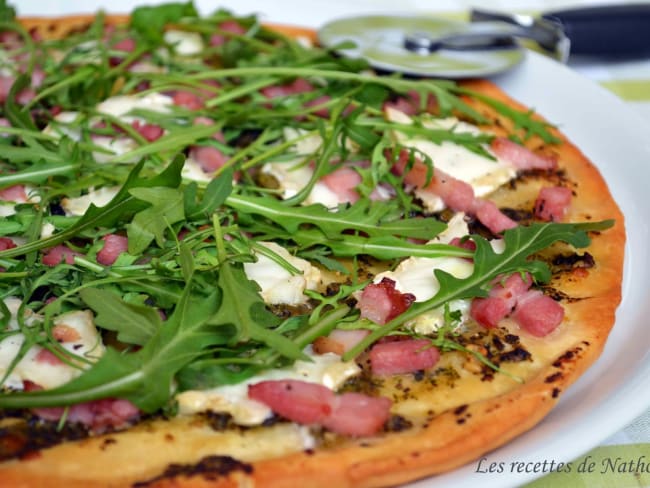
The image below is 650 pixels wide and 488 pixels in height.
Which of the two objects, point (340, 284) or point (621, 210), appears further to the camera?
point (621, 210)

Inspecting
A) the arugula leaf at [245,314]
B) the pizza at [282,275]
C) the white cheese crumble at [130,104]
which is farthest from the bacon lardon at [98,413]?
the white cheese crumble at [130,104]

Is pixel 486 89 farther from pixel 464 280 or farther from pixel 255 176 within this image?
pixel 464 280

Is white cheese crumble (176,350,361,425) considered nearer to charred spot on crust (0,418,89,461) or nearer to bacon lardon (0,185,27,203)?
charred spot on crust (0,418,89,461)

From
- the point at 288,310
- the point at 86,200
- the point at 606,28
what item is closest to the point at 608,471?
the point at 288,310

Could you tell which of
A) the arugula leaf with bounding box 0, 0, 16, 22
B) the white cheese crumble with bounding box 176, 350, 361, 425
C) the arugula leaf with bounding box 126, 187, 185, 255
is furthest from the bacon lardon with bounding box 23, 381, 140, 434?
the arugula leaf with bounding box 0, 0, 16, 22

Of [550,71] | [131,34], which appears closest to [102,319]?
[131,34]

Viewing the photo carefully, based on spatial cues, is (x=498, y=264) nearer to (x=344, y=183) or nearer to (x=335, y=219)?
(x=335, y=219)
